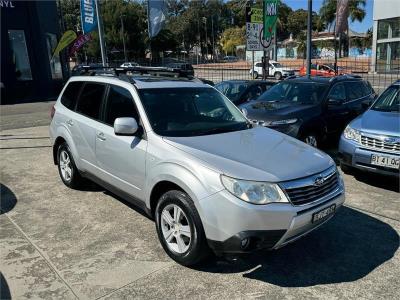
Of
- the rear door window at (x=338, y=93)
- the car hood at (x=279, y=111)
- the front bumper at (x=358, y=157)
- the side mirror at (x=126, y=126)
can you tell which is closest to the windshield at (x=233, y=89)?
the car hood at (x=279, y=111)

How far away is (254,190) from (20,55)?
20.3 metres

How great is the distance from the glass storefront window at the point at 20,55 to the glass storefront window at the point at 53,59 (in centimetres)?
131

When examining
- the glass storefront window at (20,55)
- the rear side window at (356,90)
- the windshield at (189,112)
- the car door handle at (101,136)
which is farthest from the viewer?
the glass storefront window at (20,55)

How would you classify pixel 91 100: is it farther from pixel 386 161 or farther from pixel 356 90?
pixel 356 90

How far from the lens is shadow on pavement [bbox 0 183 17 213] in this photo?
5527mm

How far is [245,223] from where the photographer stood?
3.37 meters

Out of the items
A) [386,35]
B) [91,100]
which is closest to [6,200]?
[91,100]

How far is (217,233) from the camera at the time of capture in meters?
3.46

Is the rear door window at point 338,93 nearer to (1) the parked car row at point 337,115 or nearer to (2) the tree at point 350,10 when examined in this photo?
(1) the parked car row at point 337,115

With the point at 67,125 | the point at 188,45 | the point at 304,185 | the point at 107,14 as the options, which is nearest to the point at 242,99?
the point at 67,125

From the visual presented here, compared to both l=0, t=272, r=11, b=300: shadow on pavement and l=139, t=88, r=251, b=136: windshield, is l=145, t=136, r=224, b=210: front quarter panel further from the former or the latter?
l=0, t=272, r=11, b=300: shadow on pavement

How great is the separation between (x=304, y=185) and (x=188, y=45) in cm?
9887

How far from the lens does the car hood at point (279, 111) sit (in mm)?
7754

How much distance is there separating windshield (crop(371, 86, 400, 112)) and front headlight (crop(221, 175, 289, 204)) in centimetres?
440
